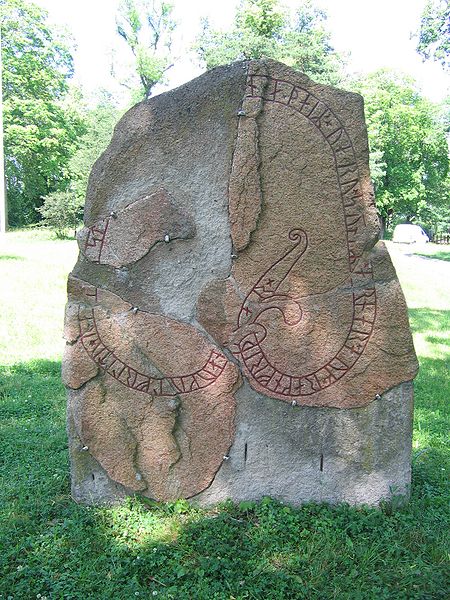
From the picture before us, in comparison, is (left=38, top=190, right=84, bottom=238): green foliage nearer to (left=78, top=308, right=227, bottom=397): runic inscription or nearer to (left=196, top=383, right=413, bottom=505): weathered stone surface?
(left=78, top=308, right=227, bottom=397): runic inscription

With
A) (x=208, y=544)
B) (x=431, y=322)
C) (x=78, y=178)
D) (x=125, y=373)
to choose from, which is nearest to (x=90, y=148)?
(x=78, y=178)

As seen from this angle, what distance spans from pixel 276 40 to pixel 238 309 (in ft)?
83.4

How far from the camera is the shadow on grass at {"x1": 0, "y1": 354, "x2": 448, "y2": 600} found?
261cm

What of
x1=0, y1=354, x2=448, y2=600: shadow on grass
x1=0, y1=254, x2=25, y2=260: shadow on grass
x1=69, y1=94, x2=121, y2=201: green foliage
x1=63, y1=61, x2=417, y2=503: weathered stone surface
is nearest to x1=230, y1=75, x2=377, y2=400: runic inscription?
x1=63, y1=61, x2=417, y2=503: weathered stone surface

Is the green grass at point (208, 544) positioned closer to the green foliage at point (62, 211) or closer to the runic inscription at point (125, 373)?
the runic inscription at point (125, 373)

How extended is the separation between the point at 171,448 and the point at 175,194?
4.70ft

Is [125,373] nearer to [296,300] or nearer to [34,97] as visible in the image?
[296,300]

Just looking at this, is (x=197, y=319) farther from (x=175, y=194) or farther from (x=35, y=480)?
(x=35, y=480)

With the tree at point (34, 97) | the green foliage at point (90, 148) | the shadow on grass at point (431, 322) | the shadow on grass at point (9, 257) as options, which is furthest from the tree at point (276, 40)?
the shadow on grass at point (431, 322)

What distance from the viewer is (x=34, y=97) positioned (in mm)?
25656

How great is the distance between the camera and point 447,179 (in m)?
36.3

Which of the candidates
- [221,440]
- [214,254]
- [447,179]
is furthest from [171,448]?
[447,179]

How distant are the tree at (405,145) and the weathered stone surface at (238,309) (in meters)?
30.0

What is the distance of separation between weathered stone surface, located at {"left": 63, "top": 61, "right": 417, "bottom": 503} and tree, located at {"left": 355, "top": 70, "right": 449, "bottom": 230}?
98.4 ft
